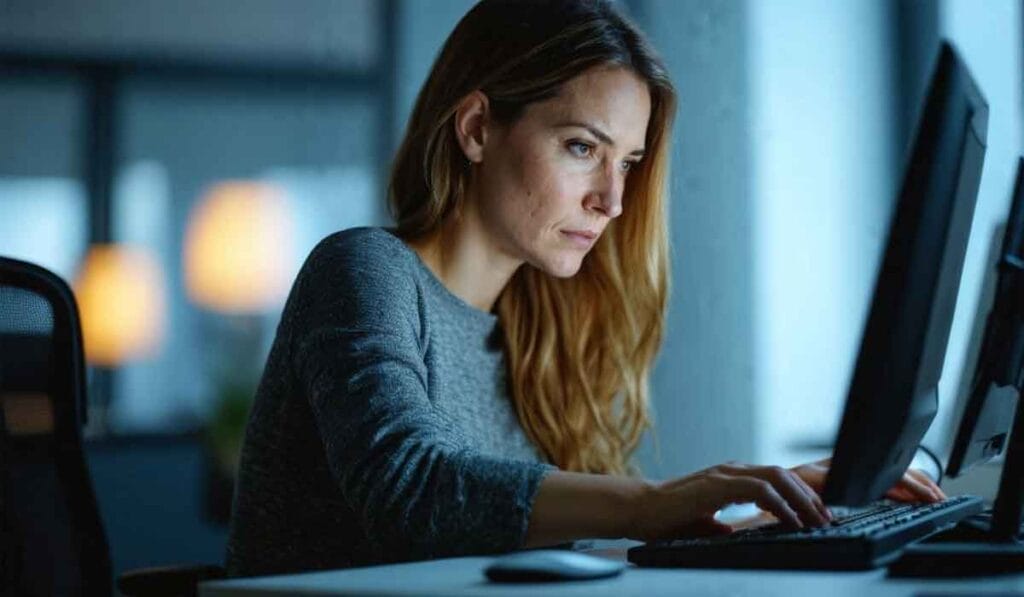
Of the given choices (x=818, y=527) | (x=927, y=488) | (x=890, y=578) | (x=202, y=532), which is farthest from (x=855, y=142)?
(x=202, y=532)

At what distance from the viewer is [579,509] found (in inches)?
39.6

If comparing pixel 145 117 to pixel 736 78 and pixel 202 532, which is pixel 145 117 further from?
pixel 736 78

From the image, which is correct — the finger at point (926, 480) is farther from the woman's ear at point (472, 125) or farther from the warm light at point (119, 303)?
the warm light at point (119, 303)

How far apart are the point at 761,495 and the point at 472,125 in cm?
80

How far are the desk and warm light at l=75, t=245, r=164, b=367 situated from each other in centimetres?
360

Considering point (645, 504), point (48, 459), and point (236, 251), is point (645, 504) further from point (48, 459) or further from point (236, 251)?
point (236, 251)

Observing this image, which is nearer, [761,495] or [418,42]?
[761,495]

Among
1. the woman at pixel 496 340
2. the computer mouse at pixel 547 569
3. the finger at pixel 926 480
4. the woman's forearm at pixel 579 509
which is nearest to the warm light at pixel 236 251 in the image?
the woman at pixel 496 340

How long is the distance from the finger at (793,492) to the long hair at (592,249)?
0.71m

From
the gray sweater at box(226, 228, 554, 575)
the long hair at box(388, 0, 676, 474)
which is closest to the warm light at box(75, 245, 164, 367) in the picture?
the long hair at box(388, 0, 676, 474)

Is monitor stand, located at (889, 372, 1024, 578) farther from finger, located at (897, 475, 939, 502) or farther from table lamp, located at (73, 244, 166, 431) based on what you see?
table lamp, located at (73, 244, 166, 431)

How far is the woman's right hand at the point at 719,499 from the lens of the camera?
98cm

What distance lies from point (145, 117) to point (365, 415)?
12.0 ft

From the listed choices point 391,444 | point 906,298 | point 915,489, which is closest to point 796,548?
point 906,298
